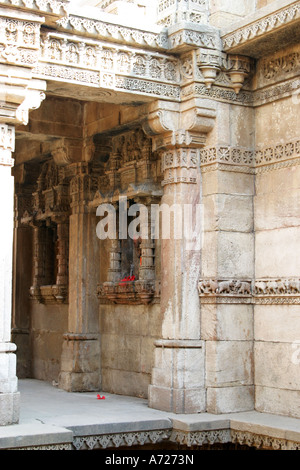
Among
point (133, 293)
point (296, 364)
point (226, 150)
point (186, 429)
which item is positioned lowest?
point (186, 429)

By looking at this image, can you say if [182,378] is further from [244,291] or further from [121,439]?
[244,291]

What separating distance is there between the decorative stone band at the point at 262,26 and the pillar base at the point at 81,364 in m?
4.60

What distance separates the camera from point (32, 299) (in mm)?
12859

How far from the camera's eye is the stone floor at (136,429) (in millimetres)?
6820

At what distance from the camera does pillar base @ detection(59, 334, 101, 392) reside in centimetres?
1037

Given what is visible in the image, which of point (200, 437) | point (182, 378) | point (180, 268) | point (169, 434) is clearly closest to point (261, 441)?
point (200, 437)

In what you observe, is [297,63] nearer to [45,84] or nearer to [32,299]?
[45,84]

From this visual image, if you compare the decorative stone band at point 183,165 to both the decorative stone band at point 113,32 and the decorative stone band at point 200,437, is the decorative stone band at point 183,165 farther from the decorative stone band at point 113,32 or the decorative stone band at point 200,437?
the decorative stone band at point 200,437

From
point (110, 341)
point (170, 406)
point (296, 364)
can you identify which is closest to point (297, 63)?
point (296, 364)

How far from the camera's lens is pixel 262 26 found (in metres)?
7.73

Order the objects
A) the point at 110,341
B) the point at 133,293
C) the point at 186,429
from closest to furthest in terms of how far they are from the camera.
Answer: the point at 186,429 < the point at 133,293 < the point at 110,341

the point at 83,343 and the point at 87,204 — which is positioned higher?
the point at 87,204

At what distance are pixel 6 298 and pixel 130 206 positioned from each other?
10.3ft

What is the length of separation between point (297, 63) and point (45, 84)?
2.71 meters
